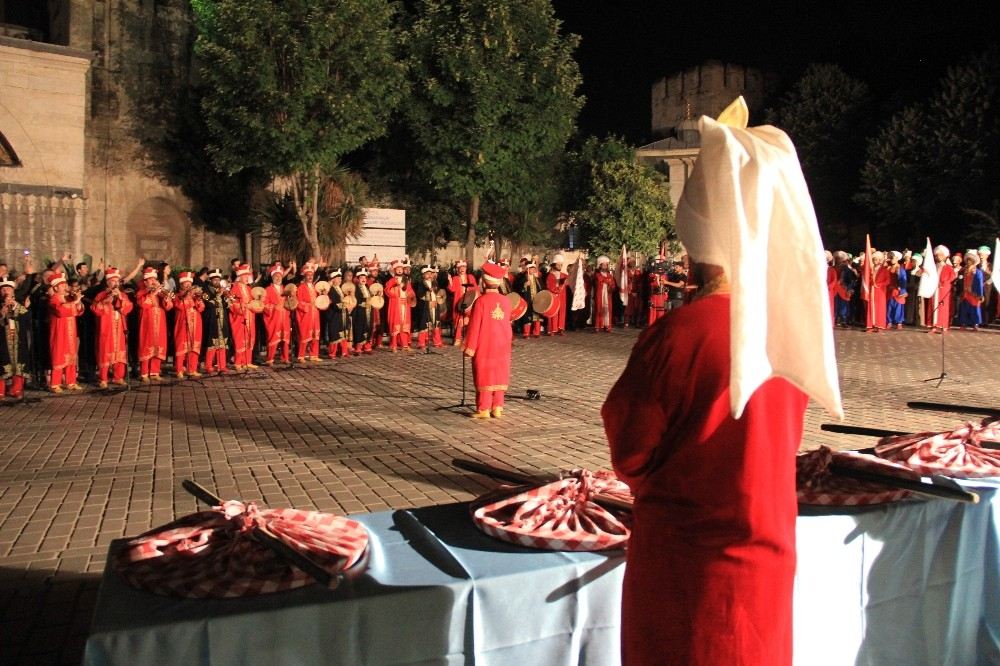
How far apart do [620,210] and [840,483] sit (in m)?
31.4

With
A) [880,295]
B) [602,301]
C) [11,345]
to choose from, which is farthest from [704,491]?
[880,295]

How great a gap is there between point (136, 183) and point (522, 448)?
2364 centimetres

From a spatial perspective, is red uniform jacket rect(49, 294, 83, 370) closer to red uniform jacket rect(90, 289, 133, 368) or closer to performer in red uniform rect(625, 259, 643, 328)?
red uniform jacket rect(90, 289, 133, 368)

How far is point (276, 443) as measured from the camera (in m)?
9.14

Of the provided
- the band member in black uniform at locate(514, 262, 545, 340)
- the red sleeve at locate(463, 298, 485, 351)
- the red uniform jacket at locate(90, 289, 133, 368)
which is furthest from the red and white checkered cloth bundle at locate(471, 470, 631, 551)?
the band member in black uniform at locate(514, 262, 545, 340)

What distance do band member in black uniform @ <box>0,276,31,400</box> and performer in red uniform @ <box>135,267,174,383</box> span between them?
176 cm

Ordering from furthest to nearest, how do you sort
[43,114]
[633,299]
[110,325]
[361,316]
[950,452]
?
[633,299] → [43,114] → [361,316] → [110,325] → [950,452]

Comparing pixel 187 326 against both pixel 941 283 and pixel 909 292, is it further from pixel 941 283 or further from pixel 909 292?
pixel 909 292

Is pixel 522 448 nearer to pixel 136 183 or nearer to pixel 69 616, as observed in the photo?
pixel 69 616

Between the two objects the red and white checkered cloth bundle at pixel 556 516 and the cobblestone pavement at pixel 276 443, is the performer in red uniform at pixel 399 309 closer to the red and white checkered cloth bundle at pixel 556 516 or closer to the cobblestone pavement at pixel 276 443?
the cobblestone pavement at pixel 276 443

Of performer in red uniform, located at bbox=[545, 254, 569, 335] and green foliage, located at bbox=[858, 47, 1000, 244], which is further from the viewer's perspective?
green foliage, located at bbox=[858, 47, 1000, 244]

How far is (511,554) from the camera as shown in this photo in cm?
303

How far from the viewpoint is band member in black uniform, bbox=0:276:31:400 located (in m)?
12.4

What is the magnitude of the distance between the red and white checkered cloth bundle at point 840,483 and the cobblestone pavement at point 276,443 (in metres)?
3.59
